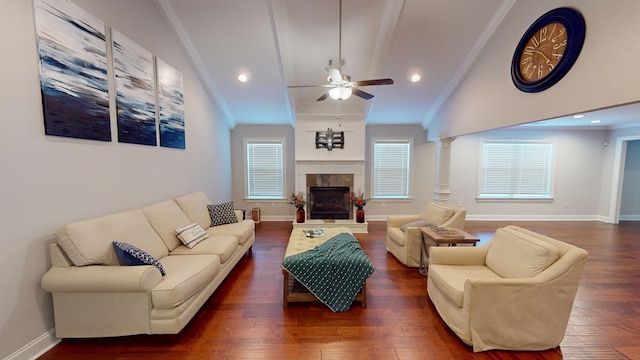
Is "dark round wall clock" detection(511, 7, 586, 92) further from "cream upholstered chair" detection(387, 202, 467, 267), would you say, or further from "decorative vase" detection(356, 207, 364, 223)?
"decorative vase" detection(356, 207, 364, 223)

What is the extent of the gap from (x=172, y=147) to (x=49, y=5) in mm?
2002

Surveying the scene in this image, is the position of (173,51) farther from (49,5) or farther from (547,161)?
(547,161)

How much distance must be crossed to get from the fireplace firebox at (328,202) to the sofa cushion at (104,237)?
3.65 meters

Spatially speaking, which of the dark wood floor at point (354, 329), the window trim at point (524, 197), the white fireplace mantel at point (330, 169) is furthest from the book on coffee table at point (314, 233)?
the window trim at point (524, 197)

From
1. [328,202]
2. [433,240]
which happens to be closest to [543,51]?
[433,240]

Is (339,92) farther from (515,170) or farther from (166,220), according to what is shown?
(515,170)

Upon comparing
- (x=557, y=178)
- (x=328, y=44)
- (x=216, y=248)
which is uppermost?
(x=328, y=44)

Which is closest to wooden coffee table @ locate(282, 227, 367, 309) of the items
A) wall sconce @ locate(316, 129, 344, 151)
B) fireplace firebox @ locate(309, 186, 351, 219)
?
fireplace firebox @ locate(309, 186, 351, 219)

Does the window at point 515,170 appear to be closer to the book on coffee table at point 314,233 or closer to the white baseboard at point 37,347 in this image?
the book on coffee table at point 314,233

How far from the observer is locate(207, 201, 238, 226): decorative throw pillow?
4156 mm

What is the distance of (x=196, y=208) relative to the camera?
12.9 ft

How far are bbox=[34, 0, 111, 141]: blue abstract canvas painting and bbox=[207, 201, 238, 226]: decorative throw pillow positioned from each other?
1852mm

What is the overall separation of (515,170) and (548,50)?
469 cm

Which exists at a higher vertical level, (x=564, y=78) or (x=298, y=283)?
(x=564, y=78)
